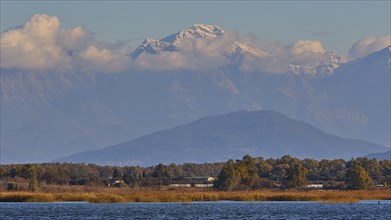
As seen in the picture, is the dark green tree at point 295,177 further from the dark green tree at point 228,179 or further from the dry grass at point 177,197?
the dry grass at point 177,197

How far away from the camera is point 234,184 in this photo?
19000 cm

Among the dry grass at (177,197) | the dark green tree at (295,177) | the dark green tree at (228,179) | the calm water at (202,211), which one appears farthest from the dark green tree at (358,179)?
the calm water at (202,211)

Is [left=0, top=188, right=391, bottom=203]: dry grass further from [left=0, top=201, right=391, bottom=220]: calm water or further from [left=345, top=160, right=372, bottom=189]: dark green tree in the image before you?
[left=345, top=160, right=372, bottom=189]: dark green tree

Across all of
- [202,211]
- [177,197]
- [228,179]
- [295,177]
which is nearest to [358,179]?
[295,177]

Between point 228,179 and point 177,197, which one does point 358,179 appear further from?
point 177,197

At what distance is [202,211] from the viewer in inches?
5374

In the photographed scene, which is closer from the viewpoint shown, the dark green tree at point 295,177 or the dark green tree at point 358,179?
the dark green tree at point 358,179

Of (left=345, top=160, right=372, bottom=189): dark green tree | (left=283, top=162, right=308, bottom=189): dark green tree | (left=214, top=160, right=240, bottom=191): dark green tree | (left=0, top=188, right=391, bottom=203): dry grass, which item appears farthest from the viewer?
(left=283, top=162, right=308, bottom=189): dark green tree

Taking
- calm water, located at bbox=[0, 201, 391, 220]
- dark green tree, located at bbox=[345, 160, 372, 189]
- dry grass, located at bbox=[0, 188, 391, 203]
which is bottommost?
calm water, located at bbox=[0, 201, 391, 220]

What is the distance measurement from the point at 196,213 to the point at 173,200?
3106 centimetres

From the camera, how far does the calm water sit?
12494cm

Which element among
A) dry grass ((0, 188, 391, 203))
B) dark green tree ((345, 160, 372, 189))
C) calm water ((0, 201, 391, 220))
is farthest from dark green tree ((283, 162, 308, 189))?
calm water ((0, 201, 391, 220))

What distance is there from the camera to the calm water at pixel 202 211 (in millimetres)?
124938

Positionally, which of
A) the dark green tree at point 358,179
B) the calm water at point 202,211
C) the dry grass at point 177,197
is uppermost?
the dark green tree at point 358,179
